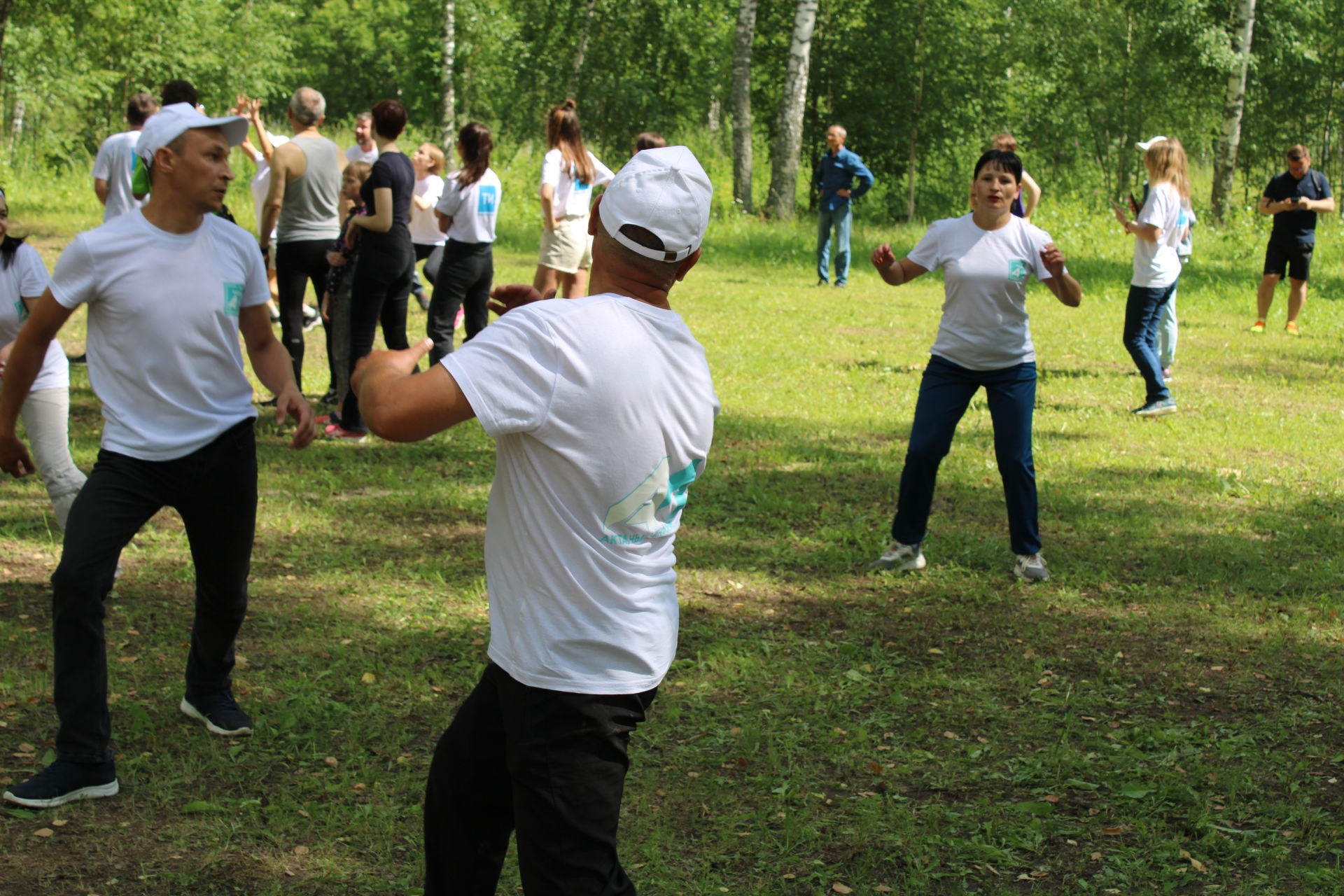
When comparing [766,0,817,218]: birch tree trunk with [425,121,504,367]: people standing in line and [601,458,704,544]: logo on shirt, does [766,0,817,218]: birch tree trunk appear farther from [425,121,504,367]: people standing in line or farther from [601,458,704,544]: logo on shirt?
[601,458,704,544]: logo on shirt

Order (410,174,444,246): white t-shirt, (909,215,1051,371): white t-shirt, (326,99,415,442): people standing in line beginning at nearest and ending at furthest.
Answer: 1. (909,215,1051,371): white t-shirt
2. (326,99,415,442): people standing in line
3. (410,174,444,246): white t-shirt

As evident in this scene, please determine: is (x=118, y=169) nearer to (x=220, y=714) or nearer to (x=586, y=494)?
(x=220, y=714)

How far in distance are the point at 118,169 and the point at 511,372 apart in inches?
337

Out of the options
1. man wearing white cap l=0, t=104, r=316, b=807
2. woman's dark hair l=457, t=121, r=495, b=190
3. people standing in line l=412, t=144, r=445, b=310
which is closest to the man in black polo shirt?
people standing in line l=412, t=144, r=445, b=310

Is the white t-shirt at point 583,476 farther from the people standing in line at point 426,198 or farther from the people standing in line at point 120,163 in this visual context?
the people standing in line at point 426,198

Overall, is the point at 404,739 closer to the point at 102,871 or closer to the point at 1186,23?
the point at 102,871

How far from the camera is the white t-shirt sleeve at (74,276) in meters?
3.78

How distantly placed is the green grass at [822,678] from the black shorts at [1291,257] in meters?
5.59

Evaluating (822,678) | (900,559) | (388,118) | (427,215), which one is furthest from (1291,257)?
(822,678)

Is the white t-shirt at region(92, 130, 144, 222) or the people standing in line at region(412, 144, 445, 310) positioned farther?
the people standing in line at region(412, 144, 445, 310)

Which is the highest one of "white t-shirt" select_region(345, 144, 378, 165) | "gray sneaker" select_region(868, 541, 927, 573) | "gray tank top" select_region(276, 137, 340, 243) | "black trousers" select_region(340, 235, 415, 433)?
"white t-shirt" select_region(345, 144, 378, 165)

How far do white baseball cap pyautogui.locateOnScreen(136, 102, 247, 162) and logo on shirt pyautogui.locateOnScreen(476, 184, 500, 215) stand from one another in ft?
16.1

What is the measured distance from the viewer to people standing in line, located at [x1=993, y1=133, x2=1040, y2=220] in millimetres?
10531

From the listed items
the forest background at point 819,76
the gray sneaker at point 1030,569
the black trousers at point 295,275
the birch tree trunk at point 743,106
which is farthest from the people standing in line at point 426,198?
the birch tree trunk at point 743,106
